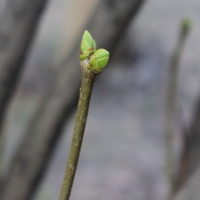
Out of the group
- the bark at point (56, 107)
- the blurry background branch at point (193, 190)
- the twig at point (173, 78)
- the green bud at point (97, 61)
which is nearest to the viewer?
the green bud at point (97, 61)

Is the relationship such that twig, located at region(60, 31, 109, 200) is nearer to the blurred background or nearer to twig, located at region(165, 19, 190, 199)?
the blurred background

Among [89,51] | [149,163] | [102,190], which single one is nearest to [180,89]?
[149,163]

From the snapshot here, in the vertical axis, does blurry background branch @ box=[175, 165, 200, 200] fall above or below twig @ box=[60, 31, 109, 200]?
below

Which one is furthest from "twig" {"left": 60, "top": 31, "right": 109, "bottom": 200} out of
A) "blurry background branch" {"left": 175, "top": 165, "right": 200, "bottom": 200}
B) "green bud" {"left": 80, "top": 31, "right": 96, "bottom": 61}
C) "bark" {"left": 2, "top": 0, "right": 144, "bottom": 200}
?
"bark" {"left": 2, "top": 0, "right": 144, "bottom": 200}

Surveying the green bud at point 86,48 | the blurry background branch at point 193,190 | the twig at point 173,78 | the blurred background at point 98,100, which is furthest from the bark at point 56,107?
the green bud at point 86,48

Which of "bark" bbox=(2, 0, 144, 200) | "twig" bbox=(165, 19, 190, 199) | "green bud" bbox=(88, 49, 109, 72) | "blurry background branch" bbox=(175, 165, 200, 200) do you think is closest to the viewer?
"green bud" bbox=(88, 49, 109, 72)

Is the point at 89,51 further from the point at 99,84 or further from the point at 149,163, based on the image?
the point at 99,84

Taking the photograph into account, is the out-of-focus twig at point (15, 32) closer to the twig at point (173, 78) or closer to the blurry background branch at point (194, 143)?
the twig at point (173, 78)
